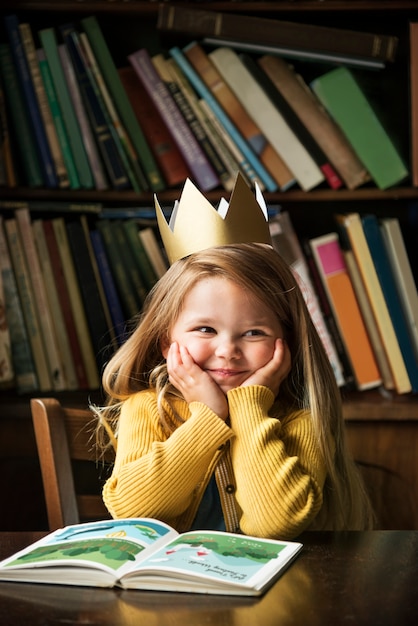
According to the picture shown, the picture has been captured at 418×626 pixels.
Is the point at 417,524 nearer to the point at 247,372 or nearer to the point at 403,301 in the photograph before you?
the point at 403,301

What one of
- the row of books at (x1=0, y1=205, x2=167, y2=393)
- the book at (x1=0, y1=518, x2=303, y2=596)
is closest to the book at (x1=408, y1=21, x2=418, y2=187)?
the row of books at (x1=0, y1=205, x2=167, y2=393)

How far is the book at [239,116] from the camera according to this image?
1.97 metres

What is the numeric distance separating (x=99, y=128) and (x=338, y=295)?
0.66 metres

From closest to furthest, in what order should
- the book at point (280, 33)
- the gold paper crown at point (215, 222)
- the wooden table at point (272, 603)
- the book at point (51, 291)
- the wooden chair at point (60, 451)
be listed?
the wooden table at point (272, 603)
the wooden chair at point (60, 451)
the gold paper crown at point (215, 222)
the book at point (280, 33)
the book at point (51, 291)

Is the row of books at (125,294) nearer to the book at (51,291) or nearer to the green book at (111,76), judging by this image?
the book at (51,291)

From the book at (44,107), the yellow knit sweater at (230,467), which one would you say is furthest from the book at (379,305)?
the yellow knit sweater at (230,467)

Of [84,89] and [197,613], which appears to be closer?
[197,613]

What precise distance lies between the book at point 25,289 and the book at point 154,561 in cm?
110

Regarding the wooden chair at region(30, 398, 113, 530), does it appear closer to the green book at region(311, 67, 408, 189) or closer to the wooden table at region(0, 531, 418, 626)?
the wooden table at region(0, 531, 418, 626)

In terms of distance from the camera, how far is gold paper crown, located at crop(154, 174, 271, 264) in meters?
1.29

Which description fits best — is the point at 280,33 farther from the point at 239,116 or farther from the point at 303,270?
the point at 303,270

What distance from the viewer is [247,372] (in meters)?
1.24

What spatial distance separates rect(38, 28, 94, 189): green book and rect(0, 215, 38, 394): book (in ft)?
0.73

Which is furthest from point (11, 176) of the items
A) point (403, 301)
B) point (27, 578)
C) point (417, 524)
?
point (27, 578)
